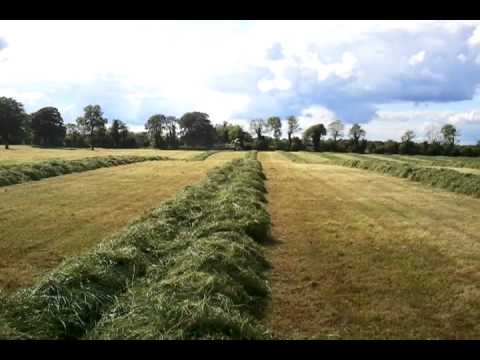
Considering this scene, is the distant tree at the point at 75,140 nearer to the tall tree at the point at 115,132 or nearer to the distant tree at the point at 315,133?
the tall tree at the point at 115,132

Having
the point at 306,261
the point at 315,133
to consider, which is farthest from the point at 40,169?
the point at 315,133

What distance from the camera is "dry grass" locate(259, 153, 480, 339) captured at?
6.36 meters

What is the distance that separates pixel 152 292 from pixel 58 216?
908cm

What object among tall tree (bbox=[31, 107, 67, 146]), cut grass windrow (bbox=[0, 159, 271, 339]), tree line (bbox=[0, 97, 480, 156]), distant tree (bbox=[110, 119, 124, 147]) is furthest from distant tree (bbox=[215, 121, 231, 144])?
cut grass windrow (bbox=[0, 159, 271, 339])

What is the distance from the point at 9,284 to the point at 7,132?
8275 centimetres

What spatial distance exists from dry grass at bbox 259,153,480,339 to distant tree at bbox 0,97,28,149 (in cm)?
7625

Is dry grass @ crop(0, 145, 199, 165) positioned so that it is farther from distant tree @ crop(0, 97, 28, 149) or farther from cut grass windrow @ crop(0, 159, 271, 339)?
cut grass windrow @ crop(0, 159, 271, 339)

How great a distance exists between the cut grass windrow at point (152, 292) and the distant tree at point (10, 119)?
80.3m

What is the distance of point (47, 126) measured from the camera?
98500 millimetres

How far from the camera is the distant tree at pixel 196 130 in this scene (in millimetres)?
127569

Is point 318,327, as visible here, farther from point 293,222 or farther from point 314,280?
point 293,222

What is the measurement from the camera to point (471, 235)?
1261 centimetres

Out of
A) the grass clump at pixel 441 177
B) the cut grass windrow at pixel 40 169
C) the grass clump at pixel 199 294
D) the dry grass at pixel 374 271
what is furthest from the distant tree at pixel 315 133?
the grass clump at pixel 199 294
